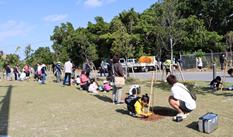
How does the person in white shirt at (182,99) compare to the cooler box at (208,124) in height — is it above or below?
above

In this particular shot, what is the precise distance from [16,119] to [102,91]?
520 centimetres

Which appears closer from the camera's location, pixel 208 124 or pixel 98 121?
pixel 208 124

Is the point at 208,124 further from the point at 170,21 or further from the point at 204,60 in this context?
the point at 204,60

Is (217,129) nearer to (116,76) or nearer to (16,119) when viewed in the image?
(116,76)

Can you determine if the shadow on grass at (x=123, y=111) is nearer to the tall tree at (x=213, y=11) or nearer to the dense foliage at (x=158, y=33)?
the dense foliage at (x=158, y=33)

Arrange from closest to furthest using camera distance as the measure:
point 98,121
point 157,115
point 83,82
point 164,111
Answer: point 98,121 → point 157,115 → point 164,111 → point 83,82

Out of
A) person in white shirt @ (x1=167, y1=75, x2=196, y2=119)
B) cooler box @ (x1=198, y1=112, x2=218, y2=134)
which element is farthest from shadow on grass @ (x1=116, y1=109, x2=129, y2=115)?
cooler box @ (x1=198, y1=112, x2=218, y2=134)

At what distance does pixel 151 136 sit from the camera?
13.5 ft

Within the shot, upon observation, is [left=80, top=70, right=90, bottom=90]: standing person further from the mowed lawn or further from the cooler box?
the cooler box

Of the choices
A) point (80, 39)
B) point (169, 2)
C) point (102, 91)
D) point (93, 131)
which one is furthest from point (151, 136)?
point (80, 39)

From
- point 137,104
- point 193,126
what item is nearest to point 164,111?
point 137,104

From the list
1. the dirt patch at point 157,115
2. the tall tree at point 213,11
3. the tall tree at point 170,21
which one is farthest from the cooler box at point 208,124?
the tall tree at point 213,11

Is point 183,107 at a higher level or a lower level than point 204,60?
lower

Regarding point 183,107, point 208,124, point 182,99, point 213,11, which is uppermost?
point 213,11
